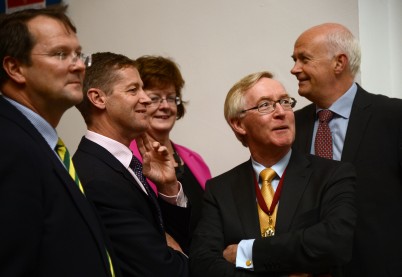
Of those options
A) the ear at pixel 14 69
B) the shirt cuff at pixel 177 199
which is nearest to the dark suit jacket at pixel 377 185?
the shirt cuff at pixel 177 199

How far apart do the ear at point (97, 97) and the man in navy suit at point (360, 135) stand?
97 cm

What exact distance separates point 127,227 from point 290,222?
58 cm

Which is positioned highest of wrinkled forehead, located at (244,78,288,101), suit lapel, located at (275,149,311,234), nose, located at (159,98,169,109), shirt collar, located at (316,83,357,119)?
wrinkled forehead, located at (244,78,288,101)

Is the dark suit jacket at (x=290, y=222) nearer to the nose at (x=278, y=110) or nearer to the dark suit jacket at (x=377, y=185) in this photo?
the nose at (x=278, y=110)

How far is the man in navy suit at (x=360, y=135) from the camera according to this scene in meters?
2.39

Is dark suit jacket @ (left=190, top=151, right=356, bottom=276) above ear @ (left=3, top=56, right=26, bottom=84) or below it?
below

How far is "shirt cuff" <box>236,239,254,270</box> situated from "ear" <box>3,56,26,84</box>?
0.94 m

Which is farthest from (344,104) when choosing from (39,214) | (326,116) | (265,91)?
(39,214)

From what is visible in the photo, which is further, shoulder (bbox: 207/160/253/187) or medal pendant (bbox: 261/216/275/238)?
shoulder (bbox: 207/160/253/187)

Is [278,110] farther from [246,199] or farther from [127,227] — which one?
[127,227]

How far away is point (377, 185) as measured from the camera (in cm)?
243

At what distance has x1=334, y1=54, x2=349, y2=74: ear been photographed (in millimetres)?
2744

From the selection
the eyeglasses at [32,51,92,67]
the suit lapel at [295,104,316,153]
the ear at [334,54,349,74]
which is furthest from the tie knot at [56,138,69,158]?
the ear at [334,54,349,74]

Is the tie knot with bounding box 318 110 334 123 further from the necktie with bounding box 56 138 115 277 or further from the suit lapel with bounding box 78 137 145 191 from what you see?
the necktie with bounding box 56 138 115 277
